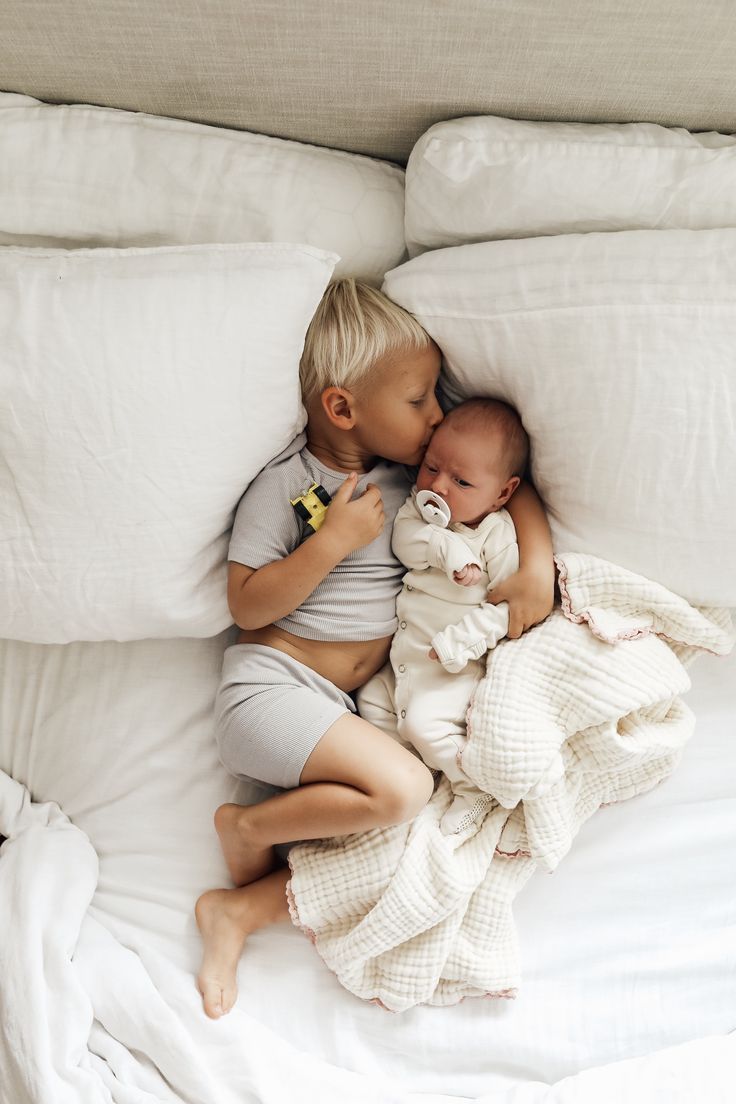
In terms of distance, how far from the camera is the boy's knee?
100 cm

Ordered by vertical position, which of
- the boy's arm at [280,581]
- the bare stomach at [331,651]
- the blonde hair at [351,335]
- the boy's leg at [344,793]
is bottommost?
the boy's leg at [344,793]

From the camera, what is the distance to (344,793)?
1007 millimetres

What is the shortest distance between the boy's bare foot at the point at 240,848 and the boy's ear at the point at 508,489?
52 cm

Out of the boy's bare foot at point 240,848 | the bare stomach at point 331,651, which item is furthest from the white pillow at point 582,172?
the boy's bare foot at point 240,848

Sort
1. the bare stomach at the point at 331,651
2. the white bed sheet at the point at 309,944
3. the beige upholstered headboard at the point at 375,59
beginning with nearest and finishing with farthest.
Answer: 1. the beige upholstered headboard at the point at 375,59
2. the white bed sheet at the point at 309,944
3. the bare stomach at the point at 331,651

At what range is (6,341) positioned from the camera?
0.92m

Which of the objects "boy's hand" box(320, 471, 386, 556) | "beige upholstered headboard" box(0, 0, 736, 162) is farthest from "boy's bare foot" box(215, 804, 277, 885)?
"beige upholstered headboard" box(0, 0, 736, 162)

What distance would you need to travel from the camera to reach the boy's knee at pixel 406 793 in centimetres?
100

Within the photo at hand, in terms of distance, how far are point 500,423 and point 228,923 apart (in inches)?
28.5

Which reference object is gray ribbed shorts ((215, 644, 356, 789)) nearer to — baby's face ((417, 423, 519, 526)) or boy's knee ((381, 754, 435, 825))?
boy's knee ((381, 754, 435, 825))

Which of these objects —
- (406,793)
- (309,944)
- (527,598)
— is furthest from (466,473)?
(309,944)

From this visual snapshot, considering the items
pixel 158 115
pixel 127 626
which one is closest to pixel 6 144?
pixel 158 115

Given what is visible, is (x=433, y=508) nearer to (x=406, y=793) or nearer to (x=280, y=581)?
(x=280, y=581)

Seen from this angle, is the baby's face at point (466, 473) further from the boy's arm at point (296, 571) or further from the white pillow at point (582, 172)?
the white pillow at point (582, 172)
